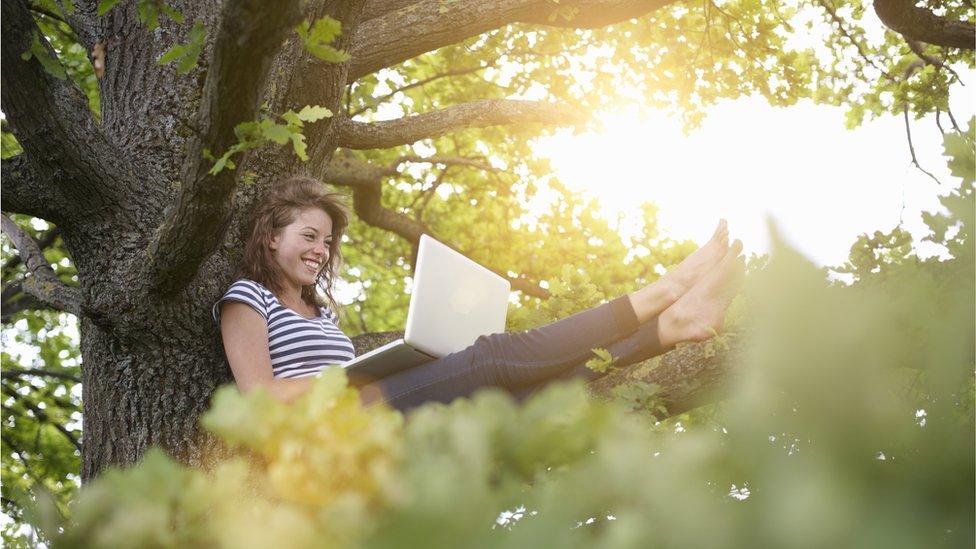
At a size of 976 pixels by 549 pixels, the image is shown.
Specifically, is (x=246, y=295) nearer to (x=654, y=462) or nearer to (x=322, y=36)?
(x=322, y=36)

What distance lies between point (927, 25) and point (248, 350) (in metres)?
3.75

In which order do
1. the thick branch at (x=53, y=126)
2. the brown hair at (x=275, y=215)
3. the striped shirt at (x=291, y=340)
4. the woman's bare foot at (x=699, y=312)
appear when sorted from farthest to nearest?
the brown hair at (x=275, y=215) < the striped shirt at (x=291, y=340) < the woman's bare foot at (x=699, y=312) < the thick branch at (x=53, y=126)

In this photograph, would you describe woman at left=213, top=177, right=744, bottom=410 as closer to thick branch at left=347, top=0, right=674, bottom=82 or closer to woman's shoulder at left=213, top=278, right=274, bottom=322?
woman's shoulder at left=213, top=278, right=274, bottom=322

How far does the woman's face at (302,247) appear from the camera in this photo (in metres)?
4.27

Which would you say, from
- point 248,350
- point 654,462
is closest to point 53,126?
point 248,350

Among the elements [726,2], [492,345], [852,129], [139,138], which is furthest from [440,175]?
[492,345]

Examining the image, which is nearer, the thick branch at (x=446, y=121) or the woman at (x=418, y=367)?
the woman at (x=418, y=367)

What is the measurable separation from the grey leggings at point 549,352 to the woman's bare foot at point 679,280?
0.06 metres

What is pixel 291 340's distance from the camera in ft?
13.3

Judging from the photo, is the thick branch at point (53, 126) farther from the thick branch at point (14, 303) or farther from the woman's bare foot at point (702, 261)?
the thick branch at point (14, 303)

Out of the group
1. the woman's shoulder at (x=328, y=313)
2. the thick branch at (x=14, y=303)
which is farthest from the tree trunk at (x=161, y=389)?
the thick branch at (x=14, y=303)

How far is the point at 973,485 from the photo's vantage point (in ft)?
2.24

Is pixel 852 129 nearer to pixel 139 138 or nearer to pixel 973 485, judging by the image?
pixel 139 138

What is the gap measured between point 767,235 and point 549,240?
798cm
